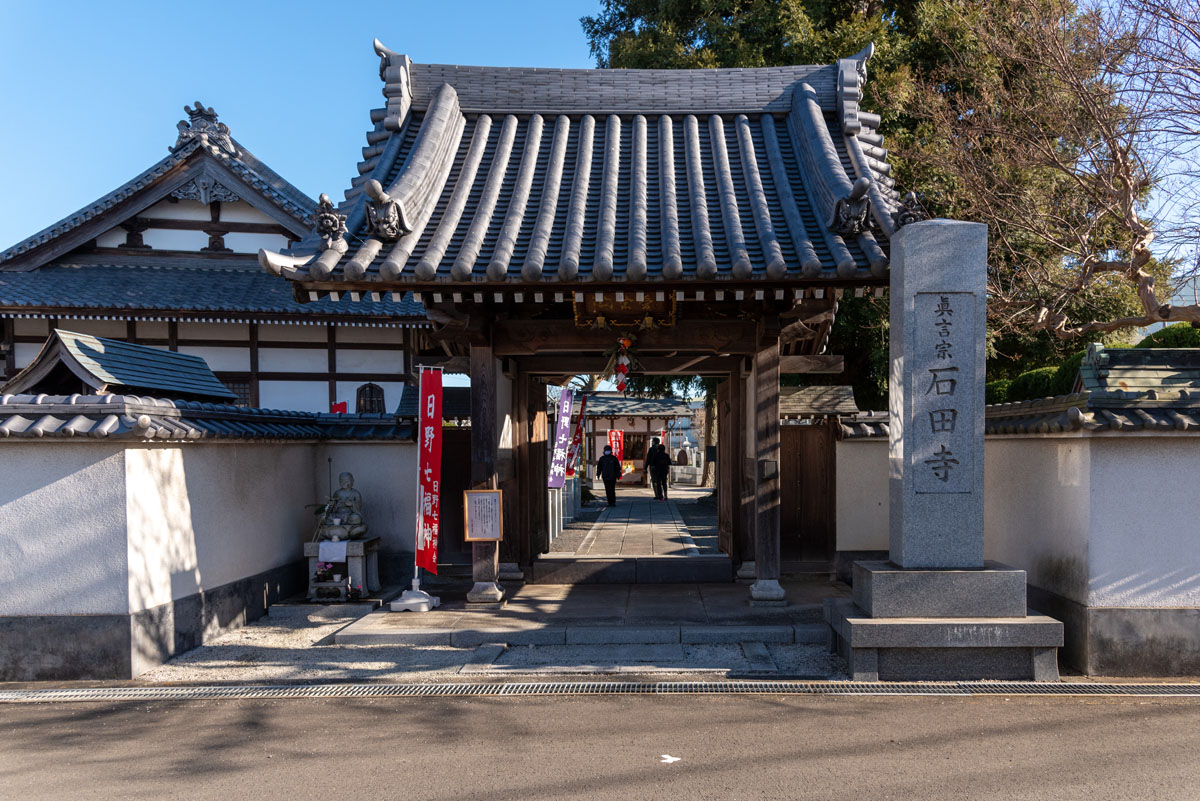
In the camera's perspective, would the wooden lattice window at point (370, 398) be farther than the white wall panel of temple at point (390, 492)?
Yes

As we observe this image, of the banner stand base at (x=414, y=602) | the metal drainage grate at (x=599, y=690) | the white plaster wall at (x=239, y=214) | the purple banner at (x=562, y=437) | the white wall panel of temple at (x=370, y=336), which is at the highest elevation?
the white plaster wall at (x=239, y=214)

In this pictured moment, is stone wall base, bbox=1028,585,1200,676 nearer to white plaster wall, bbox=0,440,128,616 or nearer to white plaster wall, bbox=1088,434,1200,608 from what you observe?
white plaster wall, bbox=1088,434,1200,608

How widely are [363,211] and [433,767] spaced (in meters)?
6.49

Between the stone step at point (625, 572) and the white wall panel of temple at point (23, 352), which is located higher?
the white wall panel of temple at point (23, 352)

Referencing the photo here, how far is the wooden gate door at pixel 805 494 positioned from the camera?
11.8m

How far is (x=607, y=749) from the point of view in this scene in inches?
213

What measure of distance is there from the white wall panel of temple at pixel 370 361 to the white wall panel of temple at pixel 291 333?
0.58 metres

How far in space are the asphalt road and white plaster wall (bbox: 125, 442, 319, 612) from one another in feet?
5.19

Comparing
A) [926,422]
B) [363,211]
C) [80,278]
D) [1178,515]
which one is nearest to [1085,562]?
[1178,515]

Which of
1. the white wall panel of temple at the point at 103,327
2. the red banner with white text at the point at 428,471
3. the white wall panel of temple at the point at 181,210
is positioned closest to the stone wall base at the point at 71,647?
the red banner with white text at the point at 428,471

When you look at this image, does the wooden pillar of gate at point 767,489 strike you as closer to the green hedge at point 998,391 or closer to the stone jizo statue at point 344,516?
the stone jizo statue at point 344,516

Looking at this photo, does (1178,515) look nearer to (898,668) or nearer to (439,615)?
(898,668)

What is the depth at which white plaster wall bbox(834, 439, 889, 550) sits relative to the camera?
11.4m

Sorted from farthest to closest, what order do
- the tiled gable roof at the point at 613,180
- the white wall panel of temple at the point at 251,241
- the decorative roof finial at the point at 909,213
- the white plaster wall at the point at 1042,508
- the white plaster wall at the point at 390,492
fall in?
the white wall panel of temple at the point at 251,241 < the white plaster wall at the point at 390,492 < the tiled gable roof at the point at 613,180 < the decorative roof finial at the point at 909,213 < the white plaster wall at the point at 1042,508
